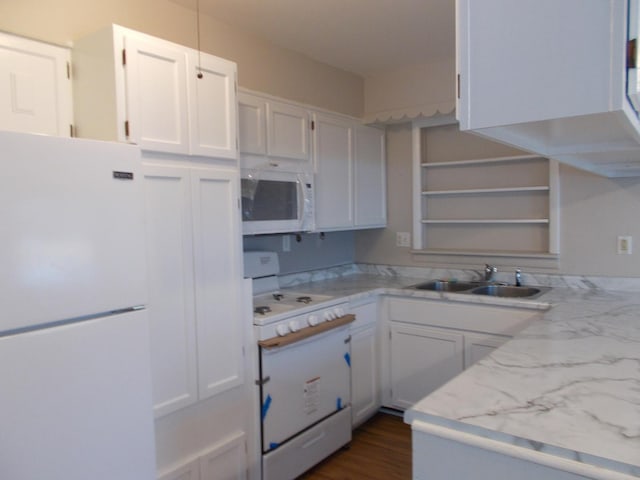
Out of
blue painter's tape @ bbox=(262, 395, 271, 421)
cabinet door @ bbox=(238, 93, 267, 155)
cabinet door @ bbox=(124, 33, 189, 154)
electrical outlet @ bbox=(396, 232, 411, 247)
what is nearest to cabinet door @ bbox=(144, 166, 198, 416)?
cabinet door @ bbox=(124, 33, 189, 154)

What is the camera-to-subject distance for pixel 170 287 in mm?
2012

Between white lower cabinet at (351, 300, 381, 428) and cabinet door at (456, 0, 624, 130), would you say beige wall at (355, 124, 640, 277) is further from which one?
cabinet door at (456, 0, 624, 130)

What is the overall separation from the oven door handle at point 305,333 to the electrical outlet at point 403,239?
3.66 ft

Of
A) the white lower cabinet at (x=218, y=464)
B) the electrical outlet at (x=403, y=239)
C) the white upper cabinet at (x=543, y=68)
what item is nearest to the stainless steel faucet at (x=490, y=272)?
the electrical outlet at (x=403, y=239)

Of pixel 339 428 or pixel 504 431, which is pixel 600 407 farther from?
pixel 339 428

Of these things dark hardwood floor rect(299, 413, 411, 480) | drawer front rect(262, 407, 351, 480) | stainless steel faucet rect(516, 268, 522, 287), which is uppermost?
stainless steel faucet rect(516, 268, 522, 287)

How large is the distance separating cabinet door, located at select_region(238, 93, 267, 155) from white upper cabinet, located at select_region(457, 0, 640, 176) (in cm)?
162

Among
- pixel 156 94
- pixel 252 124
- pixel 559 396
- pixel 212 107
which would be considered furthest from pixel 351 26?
pixel 559 396

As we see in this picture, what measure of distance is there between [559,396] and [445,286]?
2.28m

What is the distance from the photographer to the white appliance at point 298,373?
7.88 ft

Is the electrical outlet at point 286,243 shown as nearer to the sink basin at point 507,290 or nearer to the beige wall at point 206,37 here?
the beige wall at point 206,37

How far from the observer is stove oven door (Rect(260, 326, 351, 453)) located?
2408mm

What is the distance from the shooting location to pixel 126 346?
5.36ft

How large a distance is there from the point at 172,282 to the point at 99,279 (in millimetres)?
472
